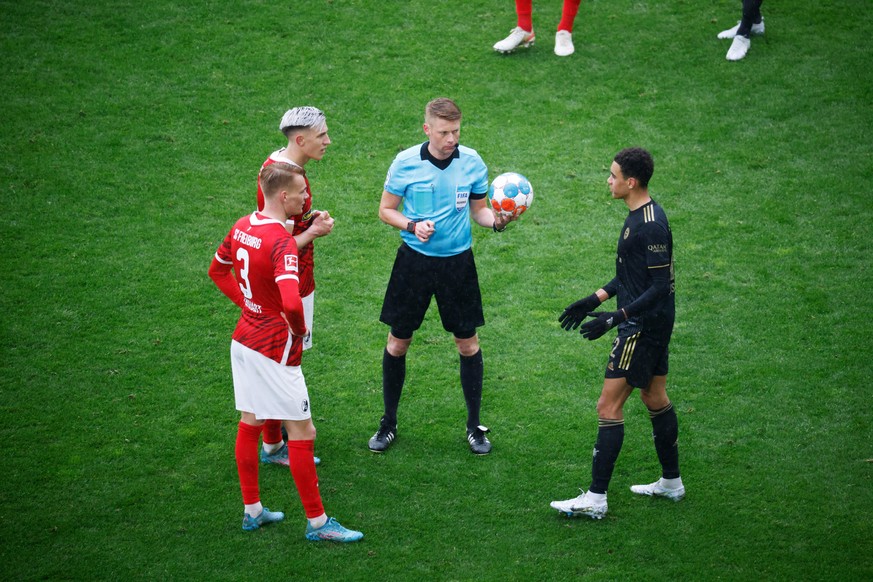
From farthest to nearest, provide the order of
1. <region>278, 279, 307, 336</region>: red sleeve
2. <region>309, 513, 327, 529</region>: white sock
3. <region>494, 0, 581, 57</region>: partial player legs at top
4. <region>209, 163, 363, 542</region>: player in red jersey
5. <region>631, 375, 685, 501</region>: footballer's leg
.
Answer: <region>494, 0, 581, 57</region>: partial player legs at top
<region>631, 375, 685, 501</region>: footballer's leg
<region>309, 513, 327, 529</region>: white sock
<region>209, 163, 363, 542</region>: player in red jersey
<region>278, 279, 307, 336</region>: red sleeve

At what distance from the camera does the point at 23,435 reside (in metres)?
5.99

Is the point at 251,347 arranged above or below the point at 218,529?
above

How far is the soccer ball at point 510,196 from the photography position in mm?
5645

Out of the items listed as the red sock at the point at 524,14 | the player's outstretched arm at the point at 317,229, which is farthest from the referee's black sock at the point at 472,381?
the red sock at the point at 524,14

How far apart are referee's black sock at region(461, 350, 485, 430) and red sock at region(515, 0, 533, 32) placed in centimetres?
643

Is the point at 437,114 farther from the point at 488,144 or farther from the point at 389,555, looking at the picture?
the point at 488,144

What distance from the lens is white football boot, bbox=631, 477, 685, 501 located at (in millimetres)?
5491

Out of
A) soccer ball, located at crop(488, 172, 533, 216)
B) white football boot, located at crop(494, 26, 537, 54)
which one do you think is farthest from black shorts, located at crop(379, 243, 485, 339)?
white football boot, located at crop(494, 26, 537, 54)

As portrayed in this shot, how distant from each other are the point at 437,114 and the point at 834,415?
365cm

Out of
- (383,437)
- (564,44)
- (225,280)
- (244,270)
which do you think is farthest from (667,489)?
(564,44)

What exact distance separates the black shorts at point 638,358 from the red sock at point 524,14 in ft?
22.9

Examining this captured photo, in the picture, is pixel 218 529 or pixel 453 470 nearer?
pixel 218 529

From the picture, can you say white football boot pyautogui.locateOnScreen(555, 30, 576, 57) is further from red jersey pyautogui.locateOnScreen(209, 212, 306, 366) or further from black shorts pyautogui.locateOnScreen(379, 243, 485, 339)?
red jersey pyautogui.locateOnScreen(209, 212, 306, 366)

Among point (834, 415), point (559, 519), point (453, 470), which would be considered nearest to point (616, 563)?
point (559, 519)
